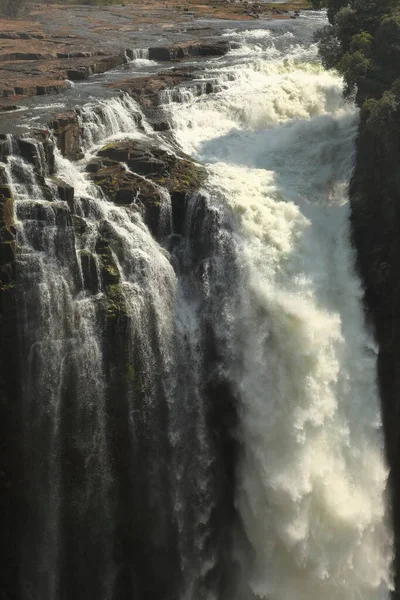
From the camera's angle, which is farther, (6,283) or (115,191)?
(115,191)

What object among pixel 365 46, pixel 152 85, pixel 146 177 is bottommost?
pixel 146 177

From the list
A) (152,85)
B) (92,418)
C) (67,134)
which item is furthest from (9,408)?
(152,85)

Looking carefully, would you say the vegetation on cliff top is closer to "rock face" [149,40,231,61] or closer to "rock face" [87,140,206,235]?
"rock face" [87,140,206,235]

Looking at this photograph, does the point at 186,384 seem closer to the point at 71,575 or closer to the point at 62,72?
the point at 71,575

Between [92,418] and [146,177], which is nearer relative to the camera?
[92,418]

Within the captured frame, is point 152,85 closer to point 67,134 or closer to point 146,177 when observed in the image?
point 67,134

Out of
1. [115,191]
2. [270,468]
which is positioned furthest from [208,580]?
[115,191]
